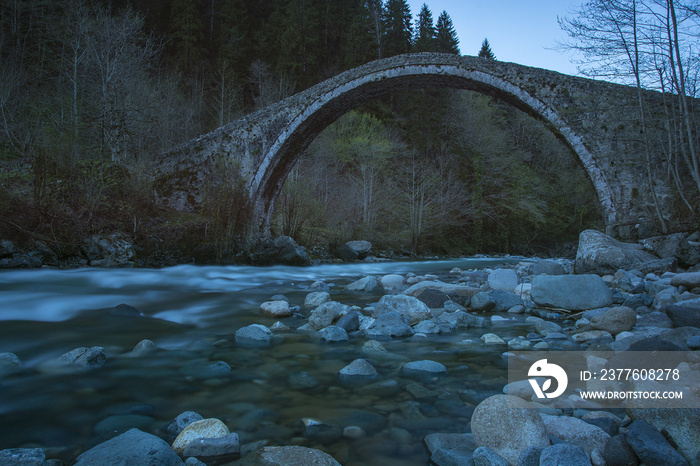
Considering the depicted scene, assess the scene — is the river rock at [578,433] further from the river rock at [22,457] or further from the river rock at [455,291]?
the river rock at [455,291]

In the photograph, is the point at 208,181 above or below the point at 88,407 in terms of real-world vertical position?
above

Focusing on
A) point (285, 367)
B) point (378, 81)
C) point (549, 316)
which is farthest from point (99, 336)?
point (378, 81)

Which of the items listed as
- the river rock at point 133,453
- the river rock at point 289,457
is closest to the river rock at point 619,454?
the river rock at point 289,457

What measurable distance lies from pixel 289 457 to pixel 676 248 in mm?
7260

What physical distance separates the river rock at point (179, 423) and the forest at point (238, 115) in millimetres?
6518

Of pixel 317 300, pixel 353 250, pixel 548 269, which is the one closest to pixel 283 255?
pixel 353 250

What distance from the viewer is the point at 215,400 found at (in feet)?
6.29

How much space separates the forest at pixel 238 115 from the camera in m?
7.95

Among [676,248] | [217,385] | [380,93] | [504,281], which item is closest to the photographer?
[217,385]

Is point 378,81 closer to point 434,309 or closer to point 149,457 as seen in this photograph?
point 434,309

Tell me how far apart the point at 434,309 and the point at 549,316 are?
1.06 m

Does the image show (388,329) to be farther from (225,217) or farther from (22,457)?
(225,217)

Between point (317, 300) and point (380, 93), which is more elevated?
point (380, 93)

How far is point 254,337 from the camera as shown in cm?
296
